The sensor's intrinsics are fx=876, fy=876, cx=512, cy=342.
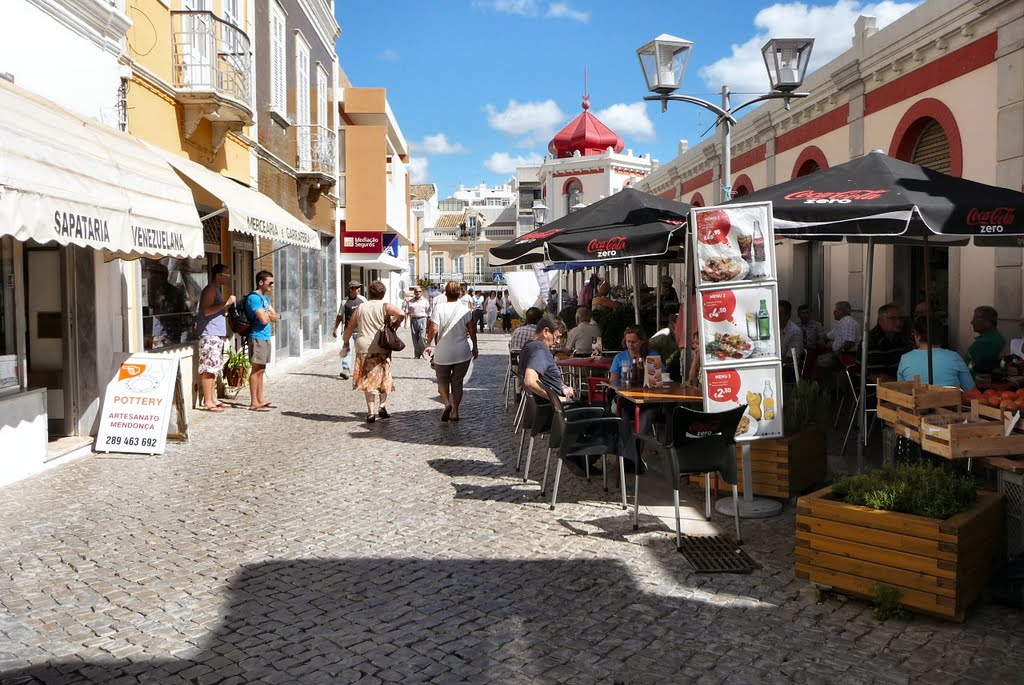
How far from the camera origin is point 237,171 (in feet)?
46.8

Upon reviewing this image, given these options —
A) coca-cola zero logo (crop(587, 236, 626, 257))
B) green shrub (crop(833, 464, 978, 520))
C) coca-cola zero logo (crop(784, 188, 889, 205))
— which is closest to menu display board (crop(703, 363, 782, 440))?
coca-cola zero logo (crop(784, 188, 889, 205))

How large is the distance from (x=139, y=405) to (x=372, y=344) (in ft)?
9.23

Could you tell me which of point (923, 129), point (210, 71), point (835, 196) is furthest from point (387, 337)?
point (923, 129)

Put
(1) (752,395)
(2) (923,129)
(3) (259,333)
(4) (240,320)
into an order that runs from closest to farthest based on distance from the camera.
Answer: (1) (752,395)
(2) (923,129)
(3) (259,333)
(4) (240,320)

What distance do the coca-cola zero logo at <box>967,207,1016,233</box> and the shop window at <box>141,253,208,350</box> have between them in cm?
894

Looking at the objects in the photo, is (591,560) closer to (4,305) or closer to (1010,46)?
(4,305)

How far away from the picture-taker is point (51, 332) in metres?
9.02

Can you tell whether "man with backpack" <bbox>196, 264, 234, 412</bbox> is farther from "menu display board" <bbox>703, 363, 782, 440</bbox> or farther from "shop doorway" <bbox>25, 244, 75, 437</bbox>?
"menu display board" <bbox>703, 363, 782, 440</bbox>

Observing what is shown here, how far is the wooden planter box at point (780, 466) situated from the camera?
6840mm

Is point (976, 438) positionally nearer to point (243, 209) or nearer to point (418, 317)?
point (243, 209)

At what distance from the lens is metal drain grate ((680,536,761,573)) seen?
5.37m

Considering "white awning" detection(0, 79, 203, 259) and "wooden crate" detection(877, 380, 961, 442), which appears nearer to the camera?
"white awning" detection(0, 79, 203, 259)

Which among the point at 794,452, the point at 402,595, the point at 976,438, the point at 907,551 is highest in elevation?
the point at 976,438

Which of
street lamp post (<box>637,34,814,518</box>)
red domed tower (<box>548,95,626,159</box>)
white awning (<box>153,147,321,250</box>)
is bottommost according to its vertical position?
white awning (<box>153,147,321,250</box>)
